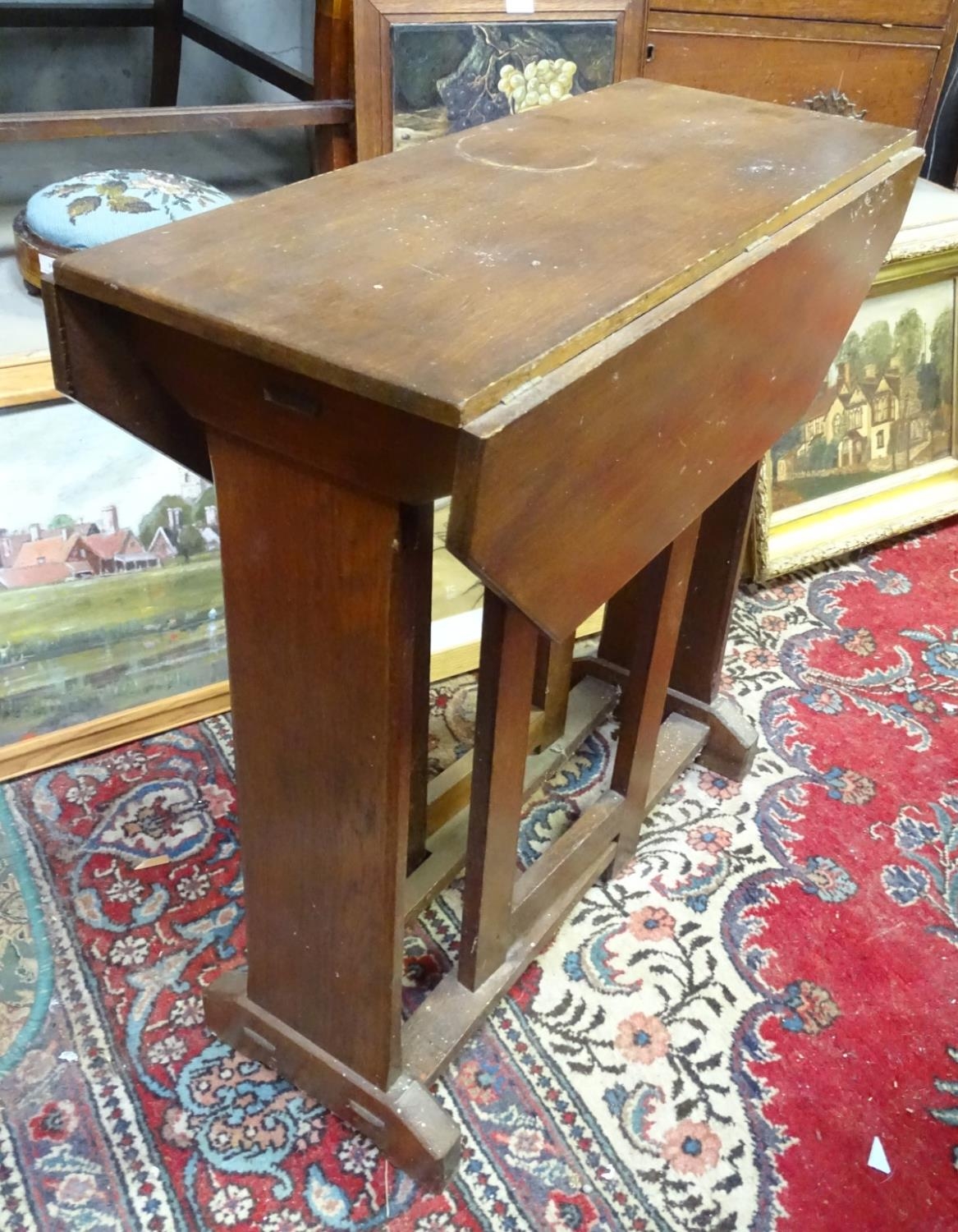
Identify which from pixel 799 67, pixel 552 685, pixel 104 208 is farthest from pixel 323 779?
pixel 799 67

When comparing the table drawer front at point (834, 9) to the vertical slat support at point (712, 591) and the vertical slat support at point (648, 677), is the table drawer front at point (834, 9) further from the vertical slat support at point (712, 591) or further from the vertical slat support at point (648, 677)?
the vertical slat support at point (648, 677)

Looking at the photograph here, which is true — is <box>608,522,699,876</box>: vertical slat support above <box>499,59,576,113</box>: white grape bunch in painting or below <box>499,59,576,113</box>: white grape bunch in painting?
below

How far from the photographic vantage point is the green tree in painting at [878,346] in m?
2.14

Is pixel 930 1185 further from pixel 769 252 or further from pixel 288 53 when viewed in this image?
pixel 288 53

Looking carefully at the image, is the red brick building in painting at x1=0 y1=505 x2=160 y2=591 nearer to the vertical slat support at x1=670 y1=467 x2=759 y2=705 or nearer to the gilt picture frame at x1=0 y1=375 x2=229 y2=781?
the gilt picture frame at x1=0 y1=375 x2=229 y2=781

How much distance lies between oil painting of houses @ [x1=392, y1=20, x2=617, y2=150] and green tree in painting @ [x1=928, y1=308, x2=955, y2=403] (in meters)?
0.89

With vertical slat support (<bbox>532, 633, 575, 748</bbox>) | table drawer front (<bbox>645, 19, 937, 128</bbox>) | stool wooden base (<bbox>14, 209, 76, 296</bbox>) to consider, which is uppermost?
table drawer front (<bbox>645, 19, 937, 128</bbox>)

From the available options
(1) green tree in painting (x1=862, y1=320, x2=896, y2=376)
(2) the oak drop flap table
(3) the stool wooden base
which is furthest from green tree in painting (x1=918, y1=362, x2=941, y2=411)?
(3) the stool wooden base

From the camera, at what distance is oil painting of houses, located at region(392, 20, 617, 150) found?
6.07ft

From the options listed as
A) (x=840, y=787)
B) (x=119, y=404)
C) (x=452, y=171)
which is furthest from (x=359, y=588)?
(x=840, y=787)

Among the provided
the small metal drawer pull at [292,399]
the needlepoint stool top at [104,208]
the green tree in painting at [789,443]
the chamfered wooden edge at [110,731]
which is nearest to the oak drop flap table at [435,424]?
the small metal drawer pull at [292,399]

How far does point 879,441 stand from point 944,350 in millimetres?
264

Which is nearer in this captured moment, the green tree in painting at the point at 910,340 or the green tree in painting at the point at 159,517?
the green tree in painting at the point at 159,517

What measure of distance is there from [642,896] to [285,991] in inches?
21.6
